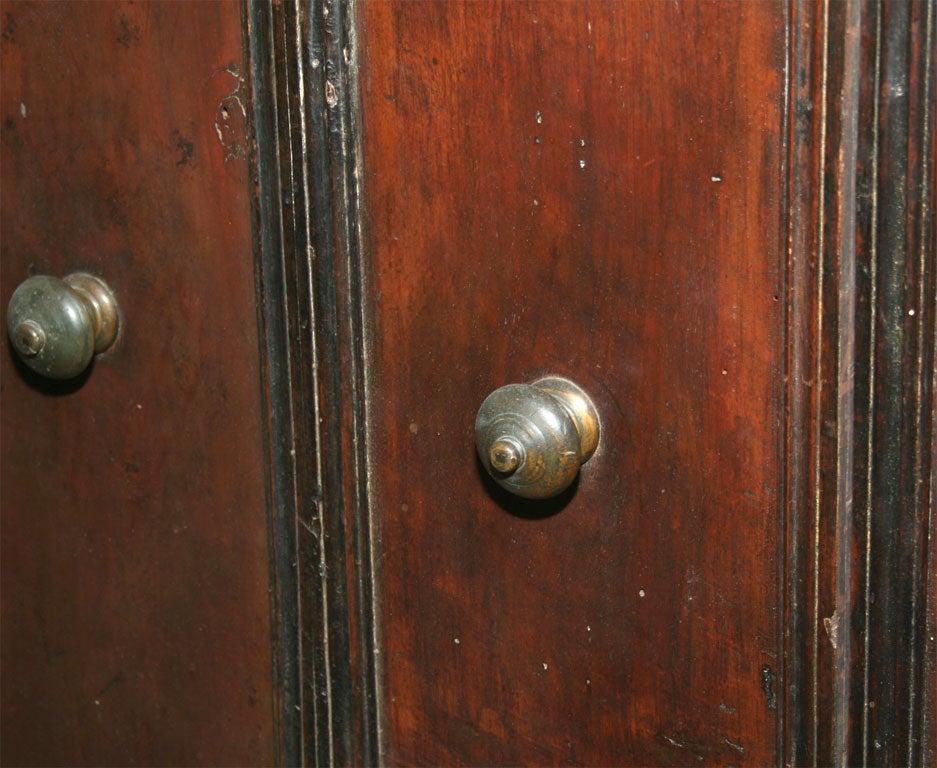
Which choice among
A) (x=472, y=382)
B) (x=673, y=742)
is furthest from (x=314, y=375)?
(x=673, y=742)

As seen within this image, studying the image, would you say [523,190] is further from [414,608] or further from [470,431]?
[414,608]

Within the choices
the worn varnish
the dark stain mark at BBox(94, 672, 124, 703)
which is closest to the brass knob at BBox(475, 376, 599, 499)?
the worn varnish

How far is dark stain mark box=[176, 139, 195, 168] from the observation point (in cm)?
82

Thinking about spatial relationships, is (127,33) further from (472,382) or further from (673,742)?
(673,742)

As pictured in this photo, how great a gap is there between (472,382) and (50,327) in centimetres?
29

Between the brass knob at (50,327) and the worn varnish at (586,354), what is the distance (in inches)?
8.2

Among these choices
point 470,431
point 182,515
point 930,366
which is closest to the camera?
point 930,366

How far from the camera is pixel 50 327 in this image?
804mm

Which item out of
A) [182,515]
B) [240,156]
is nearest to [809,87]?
[240,156]

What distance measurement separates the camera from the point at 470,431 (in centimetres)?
75

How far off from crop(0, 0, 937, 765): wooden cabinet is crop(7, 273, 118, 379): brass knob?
0.16ft

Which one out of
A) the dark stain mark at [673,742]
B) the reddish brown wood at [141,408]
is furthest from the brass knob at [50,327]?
the dark stain mark at [673,742]

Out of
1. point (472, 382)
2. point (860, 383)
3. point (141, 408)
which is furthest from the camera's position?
point (141, 408)

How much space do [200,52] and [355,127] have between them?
0.13 meters
